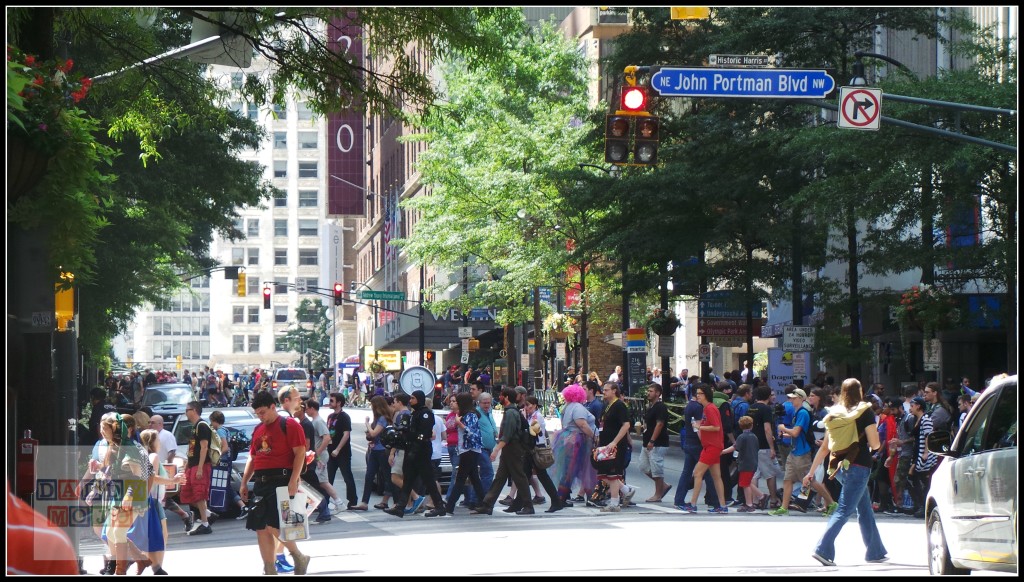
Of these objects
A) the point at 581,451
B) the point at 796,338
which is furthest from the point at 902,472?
the point at 796,338

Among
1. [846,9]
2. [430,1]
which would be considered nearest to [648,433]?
[430,1]

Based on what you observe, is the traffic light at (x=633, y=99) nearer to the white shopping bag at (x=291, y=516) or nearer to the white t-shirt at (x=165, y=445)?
the white t-shirt at (x=165, y=445)

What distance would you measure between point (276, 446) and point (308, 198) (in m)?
145

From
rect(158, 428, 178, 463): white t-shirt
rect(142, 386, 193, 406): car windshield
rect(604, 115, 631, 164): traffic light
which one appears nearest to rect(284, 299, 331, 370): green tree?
rect(142, 386, 193, 406): car windshield

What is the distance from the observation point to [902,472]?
19297 mm

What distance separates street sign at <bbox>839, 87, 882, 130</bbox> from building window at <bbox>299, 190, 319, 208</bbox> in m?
138

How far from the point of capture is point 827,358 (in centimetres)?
3019

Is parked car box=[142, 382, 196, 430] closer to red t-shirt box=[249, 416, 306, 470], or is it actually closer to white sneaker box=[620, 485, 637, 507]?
white sneaker box=[620, 485, 637, 507]

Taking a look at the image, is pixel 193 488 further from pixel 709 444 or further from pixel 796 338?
pixel 796 338

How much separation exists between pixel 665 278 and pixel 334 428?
1569 centimetres

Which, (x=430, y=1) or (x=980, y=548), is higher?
(x=430, y=1)

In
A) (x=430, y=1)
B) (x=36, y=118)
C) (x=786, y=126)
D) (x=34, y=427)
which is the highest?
(x=786, y=126)

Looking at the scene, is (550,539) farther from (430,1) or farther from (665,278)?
(665,278)

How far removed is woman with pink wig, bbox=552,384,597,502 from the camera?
19.9 meters
